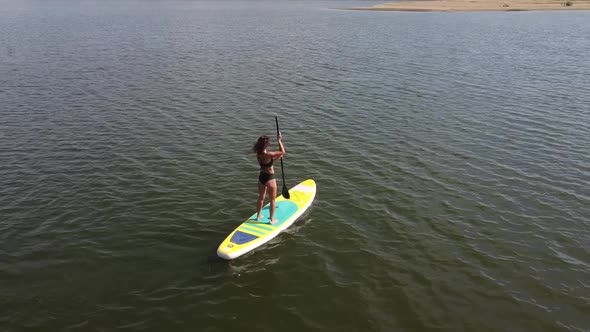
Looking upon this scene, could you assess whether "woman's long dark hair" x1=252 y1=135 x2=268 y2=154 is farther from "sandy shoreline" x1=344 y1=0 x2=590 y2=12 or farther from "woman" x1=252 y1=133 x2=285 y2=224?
"sandy shoreline" x1=344 y1=0 x2=590 y2=12

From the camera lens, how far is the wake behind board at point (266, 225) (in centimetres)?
1174

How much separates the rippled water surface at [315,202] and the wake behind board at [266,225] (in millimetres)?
354

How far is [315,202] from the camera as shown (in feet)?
49.3

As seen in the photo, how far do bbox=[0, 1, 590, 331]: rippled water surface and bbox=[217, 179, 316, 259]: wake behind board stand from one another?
0.35 metres

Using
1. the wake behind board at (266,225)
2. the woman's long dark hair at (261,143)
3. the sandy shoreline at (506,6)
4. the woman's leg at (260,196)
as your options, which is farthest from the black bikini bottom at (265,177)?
the sandy shoreline at (506,6)

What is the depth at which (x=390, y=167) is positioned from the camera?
691 inches

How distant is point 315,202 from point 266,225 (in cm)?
266

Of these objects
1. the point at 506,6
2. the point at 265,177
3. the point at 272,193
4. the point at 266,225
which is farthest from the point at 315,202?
the point at 506,6

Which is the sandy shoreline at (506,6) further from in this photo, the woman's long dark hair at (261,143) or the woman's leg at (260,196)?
the woman's long dark hair at (261,143)

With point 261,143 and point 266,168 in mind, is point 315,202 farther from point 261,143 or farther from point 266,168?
point 261,143

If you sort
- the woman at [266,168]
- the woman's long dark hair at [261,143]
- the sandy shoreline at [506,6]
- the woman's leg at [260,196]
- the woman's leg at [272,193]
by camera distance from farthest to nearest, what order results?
the sandy shoreline at [506,6], the woman's leg at [260,196], the woman's leg at [272,193], the woman at [266,168], the woman's long dark hair at [261,143]

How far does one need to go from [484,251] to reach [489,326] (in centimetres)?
314

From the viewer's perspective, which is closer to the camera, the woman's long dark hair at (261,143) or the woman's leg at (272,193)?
the woman's long dark hair at (261,143)

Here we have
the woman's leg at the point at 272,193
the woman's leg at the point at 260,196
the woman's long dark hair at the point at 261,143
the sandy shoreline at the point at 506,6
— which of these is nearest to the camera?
the woman's long dark hair at the point at 261,143
